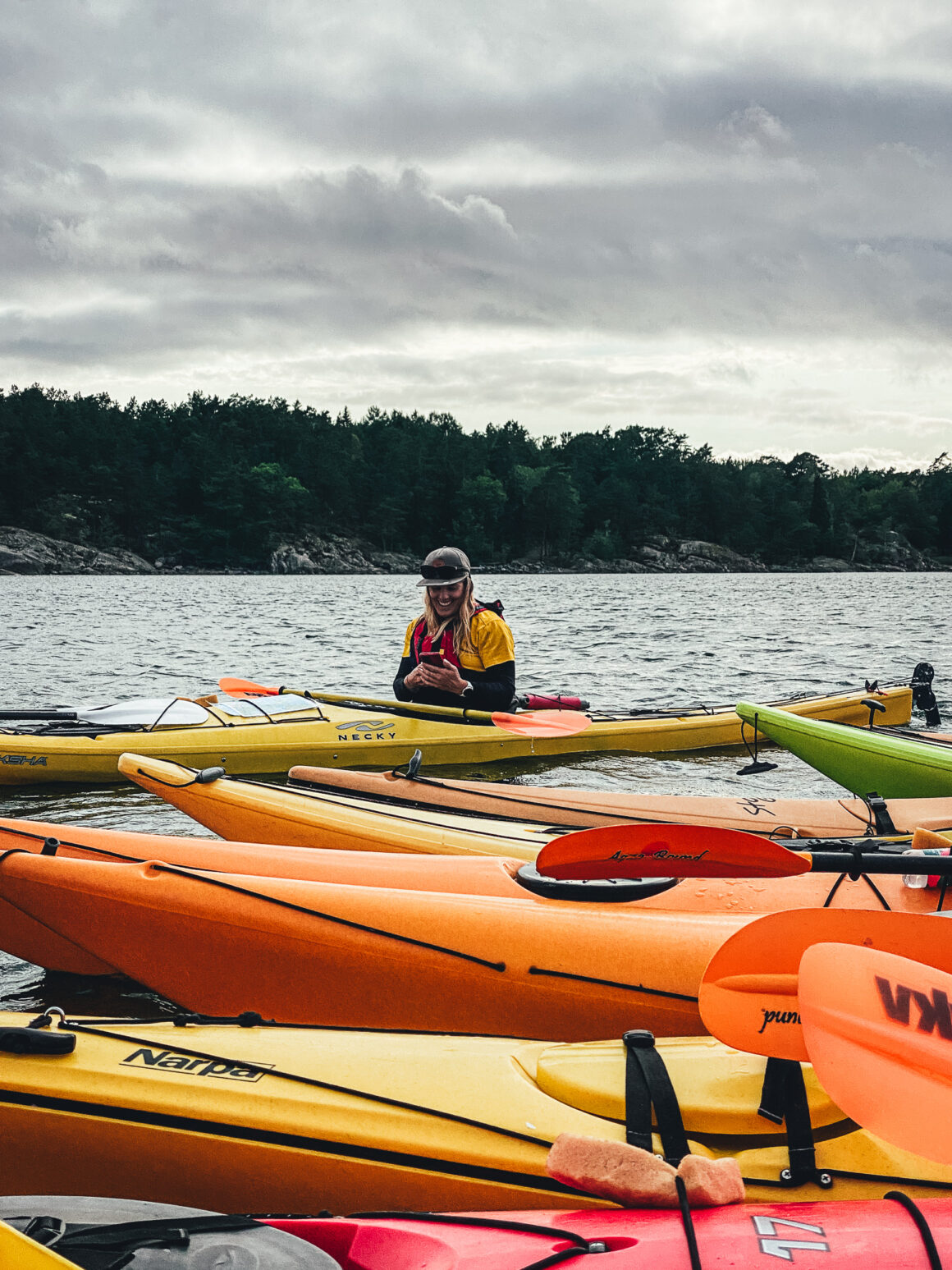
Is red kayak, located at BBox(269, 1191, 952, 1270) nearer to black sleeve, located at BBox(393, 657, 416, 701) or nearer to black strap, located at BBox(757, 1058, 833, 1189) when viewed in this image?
black strap, located at BBox(757, 1058, 833, 1189)

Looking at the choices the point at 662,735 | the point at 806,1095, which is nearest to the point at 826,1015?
the point at 806,1095

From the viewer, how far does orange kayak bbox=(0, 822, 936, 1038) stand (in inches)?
103

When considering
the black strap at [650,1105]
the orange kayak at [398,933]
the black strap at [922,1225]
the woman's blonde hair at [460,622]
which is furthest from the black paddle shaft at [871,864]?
the woman's blonde hair at [460,622]

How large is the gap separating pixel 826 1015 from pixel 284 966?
1.57m

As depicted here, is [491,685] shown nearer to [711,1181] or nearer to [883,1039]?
[883,1039]

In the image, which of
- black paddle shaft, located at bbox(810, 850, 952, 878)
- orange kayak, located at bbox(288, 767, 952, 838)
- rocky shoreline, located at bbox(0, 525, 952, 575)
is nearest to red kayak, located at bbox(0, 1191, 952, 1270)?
black paddle shaft, located at bbox(810, 850, 952, 878)

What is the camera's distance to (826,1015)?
1794 mm

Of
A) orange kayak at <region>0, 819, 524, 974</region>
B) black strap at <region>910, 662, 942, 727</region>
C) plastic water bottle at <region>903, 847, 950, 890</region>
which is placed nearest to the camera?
plastic water bottle at <region>903, 847, 950, 890</region>

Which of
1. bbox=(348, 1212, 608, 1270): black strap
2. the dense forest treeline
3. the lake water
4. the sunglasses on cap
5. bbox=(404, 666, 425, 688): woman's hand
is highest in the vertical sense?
the dense forest treeline

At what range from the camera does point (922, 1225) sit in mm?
1521

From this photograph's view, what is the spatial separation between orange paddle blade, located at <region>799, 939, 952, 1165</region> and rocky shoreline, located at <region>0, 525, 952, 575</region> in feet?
176

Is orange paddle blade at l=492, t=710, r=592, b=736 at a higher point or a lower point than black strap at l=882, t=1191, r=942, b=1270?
higher

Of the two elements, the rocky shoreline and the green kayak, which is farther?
the rocky shoreline

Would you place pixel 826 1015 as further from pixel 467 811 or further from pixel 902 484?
pixel 902 484
